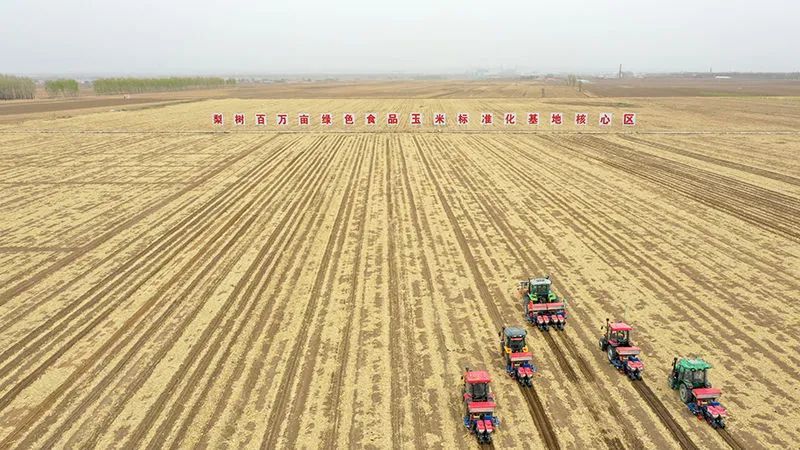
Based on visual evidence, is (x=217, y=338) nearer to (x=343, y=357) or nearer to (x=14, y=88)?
(x=343, y=357)

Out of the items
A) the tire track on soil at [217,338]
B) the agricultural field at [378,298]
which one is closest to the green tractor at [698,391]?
the agricultural field at [378,298]

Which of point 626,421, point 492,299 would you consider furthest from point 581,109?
point 626,421

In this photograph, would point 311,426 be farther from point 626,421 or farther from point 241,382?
point 626,421

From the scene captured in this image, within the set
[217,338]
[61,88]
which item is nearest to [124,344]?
[217,338]

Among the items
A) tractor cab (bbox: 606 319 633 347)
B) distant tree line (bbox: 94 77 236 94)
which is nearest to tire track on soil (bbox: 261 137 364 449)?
tractor cab (bbox: 606 319 633 347)

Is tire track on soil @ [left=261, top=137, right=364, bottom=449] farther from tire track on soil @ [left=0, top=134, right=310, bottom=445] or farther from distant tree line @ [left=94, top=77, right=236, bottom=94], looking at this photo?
distant tree line @ [left=94, top=77, right=236, bottom=94]

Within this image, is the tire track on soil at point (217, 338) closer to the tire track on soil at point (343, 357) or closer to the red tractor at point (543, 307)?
the tire track on soil at point (343, 357)
